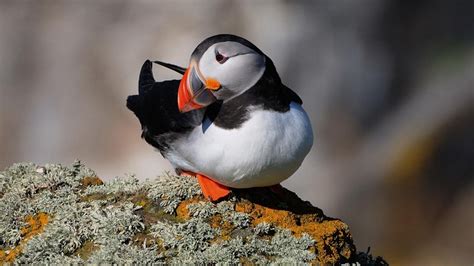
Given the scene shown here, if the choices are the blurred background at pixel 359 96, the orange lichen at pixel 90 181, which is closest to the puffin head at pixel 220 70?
the orange lichen at pixel 90 181

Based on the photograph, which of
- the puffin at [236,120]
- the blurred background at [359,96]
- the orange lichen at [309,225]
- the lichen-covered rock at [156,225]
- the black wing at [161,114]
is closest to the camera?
the lichen-covered rock at [156,225]

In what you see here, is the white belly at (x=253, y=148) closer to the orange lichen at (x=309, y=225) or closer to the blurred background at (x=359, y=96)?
the orange lichen at (x=309, y=225)

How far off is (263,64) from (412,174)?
666cm

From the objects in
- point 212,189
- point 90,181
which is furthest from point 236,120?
point 90,181

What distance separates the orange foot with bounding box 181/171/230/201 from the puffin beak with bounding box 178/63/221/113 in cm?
40

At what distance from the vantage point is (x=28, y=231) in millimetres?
4328

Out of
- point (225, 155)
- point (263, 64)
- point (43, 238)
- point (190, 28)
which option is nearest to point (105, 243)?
point (43, 238)

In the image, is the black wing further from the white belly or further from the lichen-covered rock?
the lichen-covered rock

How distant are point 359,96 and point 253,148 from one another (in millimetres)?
6736

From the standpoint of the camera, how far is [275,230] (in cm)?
437

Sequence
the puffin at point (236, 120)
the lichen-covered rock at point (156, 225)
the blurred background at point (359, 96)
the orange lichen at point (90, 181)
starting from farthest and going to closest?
the blurred background at point (359, 96), the orange lichen at point (90, 181), the puffin at point (236, 120), the lichen-covered rock at point (156, 225)

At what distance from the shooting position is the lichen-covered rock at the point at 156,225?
4.09 meters

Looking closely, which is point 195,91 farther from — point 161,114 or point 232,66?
point 161,114

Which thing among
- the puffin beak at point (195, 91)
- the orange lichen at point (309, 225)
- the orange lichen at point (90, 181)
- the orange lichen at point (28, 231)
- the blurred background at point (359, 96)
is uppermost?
the blurred background at point (359, 96)
